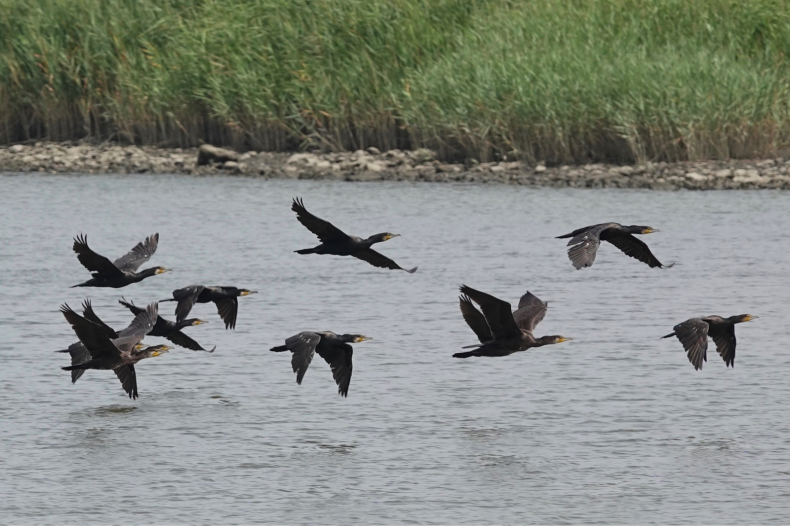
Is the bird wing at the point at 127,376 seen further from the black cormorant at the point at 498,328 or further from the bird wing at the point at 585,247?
the bird wing at the point at 585,247

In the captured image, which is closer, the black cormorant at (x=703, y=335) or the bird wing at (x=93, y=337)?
the bird wing at (x=93, y=337)

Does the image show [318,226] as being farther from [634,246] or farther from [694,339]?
[694,339]

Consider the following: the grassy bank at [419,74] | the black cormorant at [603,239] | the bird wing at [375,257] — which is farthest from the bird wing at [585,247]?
the grassy bank at [419,74]

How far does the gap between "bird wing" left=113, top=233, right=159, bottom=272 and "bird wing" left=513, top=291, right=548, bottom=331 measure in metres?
3.33

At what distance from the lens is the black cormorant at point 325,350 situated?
11094mm

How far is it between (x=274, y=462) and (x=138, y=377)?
3.31 meters

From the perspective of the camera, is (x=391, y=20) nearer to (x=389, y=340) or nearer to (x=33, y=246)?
(x=33, y=246)

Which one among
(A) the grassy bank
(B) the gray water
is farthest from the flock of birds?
(A) the grassy bank

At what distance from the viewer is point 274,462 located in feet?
34.3

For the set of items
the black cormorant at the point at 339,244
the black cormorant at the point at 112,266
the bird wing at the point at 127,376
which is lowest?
the bird wing at the point at 127,376

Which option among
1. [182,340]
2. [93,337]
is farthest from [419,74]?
[93,337]

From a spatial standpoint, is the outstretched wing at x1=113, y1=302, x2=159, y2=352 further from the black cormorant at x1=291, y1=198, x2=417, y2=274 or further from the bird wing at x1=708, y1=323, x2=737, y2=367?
the bird wing at x1=708, y1=323, x2=737, y2=367

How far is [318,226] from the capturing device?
12.4 metres

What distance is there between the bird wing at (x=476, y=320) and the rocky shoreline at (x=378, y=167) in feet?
51.5
